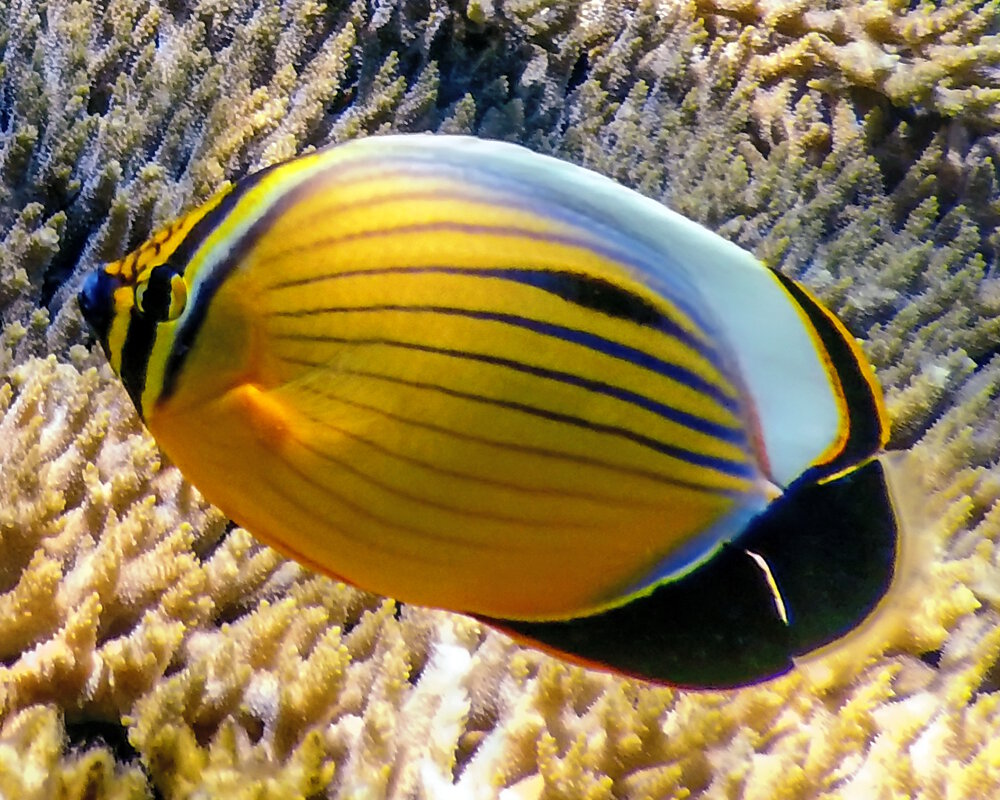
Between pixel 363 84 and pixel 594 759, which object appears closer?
pixel 594 759

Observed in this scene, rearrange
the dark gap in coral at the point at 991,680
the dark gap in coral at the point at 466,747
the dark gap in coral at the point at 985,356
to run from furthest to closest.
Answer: the dark gap in coral at the point at 985,356, the dark gap in coral at the point at 991,680, the dark gap in coral at the point at 466,747

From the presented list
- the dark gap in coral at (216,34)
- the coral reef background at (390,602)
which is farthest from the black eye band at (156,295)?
the dark gap in coral at (216,34)

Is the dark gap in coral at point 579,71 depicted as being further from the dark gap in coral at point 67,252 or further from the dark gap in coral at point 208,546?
the dark gap in coral at point 208,546

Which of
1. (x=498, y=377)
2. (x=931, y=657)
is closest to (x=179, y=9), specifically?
(x=498, y=377)

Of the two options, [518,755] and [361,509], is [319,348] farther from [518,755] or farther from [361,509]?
[518,755]

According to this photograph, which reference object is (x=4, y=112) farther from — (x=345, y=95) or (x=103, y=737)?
(x=103, y=737)

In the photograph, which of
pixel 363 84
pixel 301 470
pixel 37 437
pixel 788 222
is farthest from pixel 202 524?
pixel 788 222

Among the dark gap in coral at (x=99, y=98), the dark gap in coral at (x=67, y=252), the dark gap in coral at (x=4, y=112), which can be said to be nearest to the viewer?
the dark gap in coral at (x=67, y=252)
